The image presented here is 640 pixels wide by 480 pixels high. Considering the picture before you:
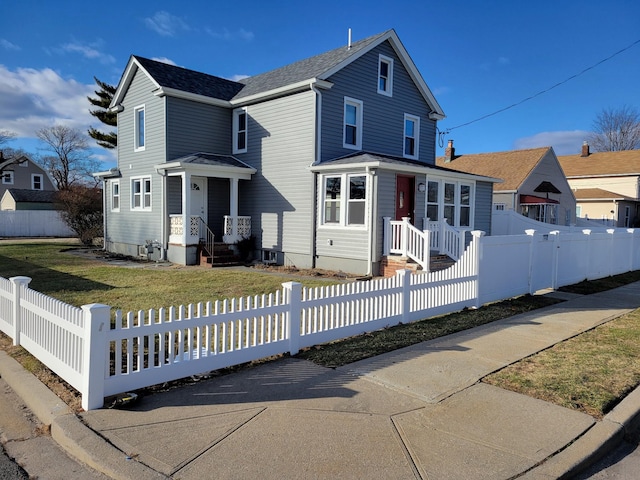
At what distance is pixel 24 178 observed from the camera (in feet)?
162

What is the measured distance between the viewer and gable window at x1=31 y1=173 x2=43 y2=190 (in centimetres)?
4981

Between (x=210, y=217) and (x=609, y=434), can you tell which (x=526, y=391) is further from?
(x=210, y=217)

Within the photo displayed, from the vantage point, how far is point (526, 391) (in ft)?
15.9

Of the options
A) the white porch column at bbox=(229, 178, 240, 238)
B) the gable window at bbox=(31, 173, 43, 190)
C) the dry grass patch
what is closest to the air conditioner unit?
the white porch column at bbox=(229, 178, 240, 238)

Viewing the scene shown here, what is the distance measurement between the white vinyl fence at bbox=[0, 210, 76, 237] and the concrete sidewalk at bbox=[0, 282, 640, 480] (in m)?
32.4

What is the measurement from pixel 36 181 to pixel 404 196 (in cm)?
4850

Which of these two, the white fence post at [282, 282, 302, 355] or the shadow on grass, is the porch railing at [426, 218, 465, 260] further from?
the shadow on grass

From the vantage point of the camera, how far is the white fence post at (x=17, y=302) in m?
5.95

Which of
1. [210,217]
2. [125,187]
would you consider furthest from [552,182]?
[125,187]

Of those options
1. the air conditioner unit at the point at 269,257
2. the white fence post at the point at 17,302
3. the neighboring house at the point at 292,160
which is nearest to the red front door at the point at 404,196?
the neighboring house at the point at 292,160

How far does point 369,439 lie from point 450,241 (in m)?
11.0

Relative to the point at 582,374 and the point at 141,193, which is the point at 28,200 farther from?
the point at 582,374

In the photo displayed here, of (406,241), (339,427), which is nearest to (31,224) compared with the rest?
(406,241)

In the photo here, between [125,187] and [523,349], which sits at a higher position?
[125,187]
